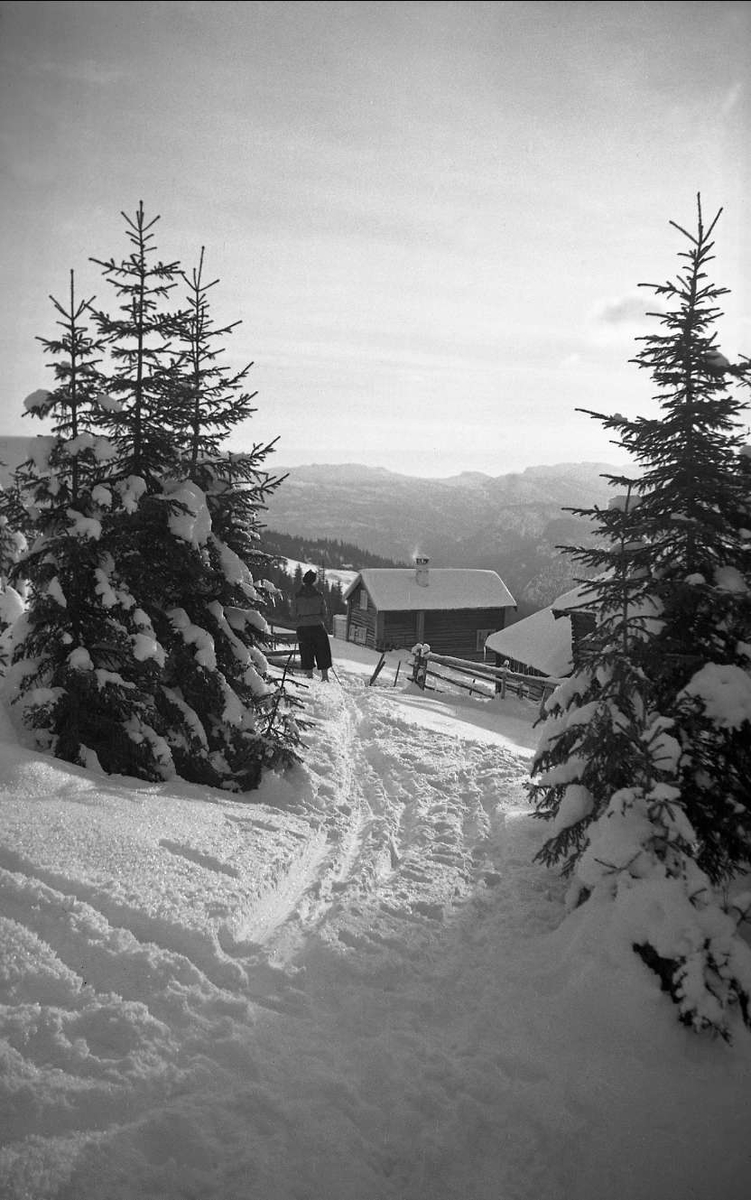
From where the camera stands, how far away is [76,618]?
7824 millimetres

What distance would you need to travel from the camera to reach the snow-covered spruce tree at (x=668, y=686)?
492 centimetres

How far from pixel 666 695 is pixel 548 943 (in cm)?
246

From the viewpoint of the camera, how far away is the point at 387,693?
17.0m

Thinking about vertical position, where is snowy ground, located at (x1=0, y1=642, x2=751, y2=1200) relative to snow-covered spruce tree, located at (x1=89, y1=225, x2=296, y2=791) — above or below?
below

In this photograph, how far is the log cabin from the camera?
3866cm

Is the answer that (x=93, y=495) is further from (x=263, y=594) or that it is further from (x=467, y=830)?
(x=467, y=830)

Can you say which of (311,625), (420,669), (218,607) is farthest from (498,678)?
(218,607)

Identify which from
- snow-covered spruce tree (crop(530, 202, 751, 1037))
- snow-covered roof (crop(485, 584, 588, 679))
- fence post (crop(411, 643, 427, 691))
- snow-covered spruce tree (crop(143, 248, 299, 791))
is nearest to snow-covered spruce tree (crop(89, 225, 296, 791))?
snow-covered spruce tree (crop(143, 248, 299, 791))

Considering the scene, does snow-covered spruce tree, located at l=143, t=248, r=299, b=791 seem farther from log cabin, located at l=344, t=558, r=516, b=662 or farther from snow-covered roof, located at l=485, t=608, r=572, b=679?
log cabin, located at l=344, t=558, r=516, b=662

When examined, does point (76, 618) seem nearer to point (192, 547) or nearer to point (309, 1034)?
point (192, 547)

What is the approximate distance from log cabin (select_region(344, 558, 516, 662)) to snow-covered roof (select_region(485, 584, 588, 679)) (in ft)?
37.3

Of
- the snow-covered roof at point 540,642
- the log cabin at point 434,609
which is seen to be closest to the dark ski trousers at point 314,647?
the snow-covered roof at point 540,642

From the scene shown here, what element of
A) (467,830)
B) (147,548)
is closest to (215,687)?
(147,548)

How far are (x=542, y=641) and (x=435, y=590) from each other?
15.1m
